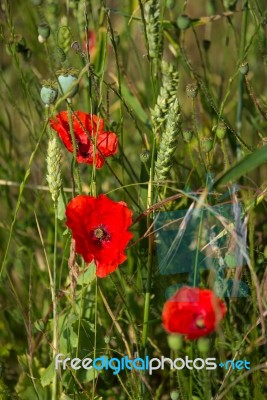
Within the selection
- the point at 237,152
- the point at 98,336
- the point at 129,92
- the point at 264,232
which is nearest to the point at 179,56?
the point at 129,92

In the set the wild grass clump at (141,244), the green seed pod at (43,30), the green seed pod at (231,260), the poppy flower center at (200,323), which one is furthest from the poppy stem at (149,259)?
the green seed pod at (43,30)

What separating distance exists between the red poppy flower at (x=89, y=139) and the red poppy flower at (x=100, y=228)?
7 centimetres

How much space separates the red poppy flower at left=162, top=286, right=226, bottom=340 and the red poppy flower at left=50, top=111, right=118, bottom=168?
0.94ft

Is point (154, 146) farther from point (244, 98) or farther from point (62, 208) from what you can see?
point (244, 98)

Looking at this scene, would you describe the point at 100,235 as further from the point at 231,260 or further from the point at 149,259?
the point at 231,260

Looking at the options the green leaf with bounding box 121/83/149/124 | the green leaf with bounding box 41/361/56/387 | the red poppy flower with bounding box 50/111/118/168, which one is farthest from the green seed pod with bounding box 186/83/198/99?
the green leaf with bounding box 41/361/56/387

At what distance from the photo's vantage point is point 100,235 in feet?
3.55

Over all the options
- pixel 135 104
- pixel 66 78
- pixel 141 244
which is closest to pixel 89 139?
pixel 66 78

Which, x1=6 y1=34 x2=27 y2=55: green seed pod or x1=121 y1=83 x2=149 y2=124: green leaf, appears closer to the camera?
x1=6 y1=34 x2=27 y2=55: green seed pod

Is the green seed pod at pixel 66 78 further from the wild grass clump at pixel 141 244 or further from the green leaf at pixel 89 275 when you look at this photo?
the green leaf at pixel 89 275

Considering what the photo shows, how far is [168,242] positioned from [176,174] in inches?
6.2

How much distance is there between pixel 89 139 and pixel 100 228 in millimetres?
155

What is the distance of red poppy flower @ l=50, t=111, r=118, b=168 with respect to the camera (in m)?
1.11

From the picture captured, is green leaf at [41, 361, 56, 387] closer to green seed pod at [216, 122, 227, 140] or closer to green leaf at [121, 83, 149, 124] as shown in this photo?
green seed pod at [216, 122, 227, 140]
